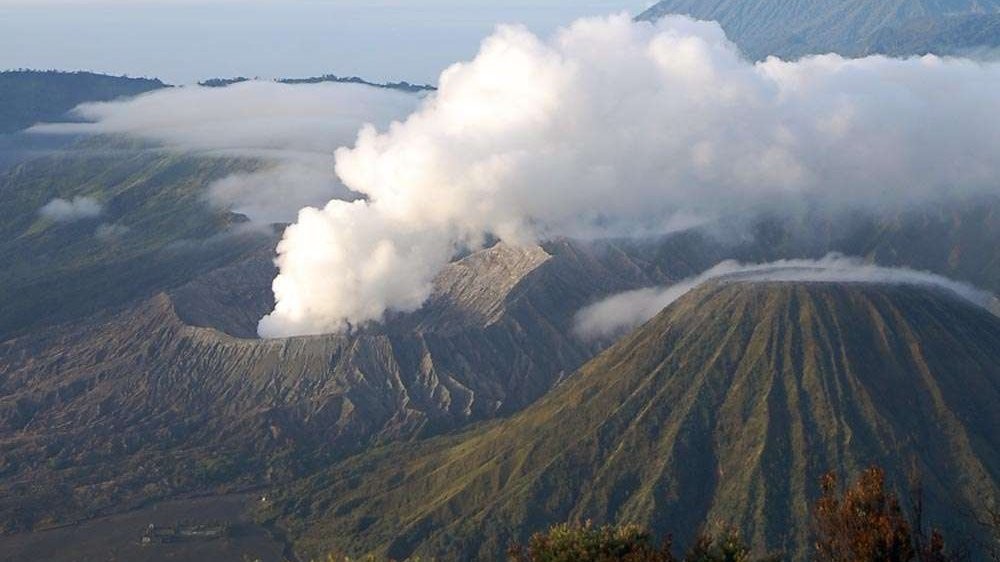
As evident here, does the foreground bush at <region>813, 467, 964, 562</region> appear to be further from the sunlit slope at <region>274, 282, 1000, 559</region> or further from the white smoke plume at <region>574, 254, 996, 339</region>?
the white smoke plume at <region>574, 254, 996, 339</region>

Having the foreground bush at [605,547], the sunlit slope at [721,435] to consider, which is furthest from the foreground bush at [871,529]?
the sunlit slope at [721,435]

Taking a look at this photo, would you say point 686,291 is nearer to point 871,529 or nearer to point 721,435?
point 721,435

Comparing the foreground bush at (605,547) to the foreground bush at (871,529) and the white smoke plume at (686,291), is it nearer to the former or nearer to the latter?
the foreground bush at (871,529)

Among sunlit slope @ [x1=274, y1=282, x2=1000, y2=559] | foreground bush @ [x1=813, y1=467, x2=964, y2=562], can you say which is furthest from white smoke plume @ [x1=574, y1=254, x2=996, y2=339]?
foreground bush @ [x1=813, y1=467, x2=964, y2=562]

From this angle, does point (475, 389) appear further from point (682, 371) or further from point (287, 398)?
point (682, 371)

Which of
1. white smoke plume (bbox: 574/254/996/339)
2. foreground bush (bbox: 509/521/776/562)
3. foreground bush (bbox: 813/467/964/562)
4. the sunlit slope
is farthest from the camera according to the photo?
white smoke plume (bbox: 574/254/996/339)

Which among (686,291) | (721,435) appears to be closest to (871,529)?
(721,435)
